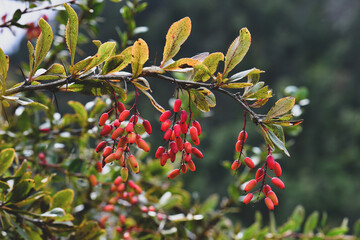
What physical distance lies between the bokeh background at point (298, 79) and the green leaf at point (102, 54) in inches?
390

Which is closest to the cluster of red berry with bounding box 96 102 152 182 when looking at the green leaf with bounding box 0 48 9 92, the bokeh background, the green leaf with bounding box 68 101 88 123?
the green leaf with bounding box 0 48 9 92

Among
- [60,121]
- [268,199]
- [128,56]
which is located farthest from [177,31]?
[60,121]

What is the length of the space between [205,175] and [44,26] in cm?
1406

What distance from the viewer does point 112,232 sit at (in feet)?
4.03

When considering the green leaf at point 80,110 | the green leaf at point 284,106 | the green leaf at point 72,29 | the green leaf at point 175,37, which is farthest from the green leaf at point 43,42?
the green leaf at point 80,110

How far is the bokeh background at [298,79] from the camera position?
12656 millimetres

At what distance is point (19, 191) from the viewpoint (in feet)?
2.28

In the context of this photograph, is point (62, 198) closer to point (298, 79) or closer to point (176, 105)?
point (176, 105)

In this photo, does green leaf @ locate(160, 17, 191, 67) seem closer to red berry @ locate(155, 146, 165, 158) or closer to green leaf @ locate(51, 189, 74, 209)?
red berry @ locate(155, 146, 165, 158)

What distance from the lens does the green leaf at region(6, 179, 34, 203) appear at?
692 millimetres

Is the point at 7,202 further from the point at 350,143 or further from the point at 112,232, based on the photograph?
the point at 350,143

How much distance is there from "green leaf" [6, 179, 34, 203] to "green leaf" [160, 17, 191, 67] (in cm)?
36

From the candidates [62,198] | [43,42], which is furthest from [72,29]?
[62,198]

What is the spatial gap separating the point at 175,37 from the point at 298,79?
17005 millimetres
